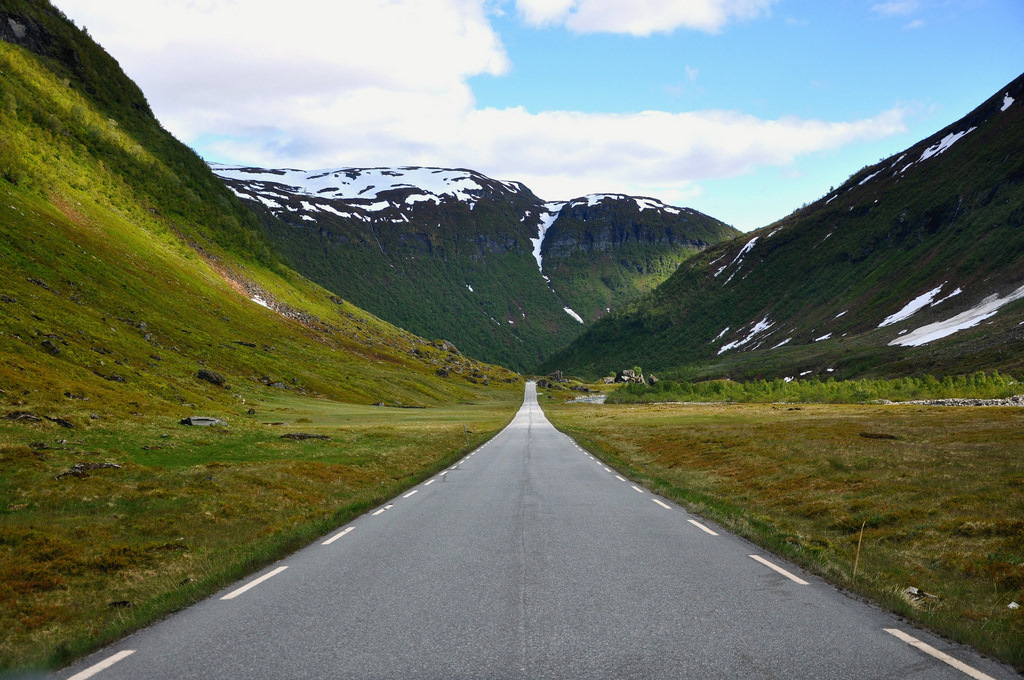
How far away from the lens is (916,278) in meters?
135

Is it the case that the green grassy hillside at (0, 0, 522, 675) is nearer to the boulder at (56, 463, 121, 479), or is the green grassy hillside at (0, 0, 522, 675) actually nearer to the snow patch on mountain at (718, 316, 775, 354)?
the boulder at (56, 463, 121, 479)

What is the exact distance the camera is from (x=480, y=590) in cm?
829

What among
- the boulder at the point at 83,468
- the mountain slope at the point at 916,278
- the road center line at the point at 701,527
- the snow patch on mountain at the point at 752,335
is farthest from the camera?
the snow patch on mountain at the point at 752,335

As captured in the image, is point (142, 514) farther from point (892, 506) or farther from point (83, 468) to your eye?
point (892, 506)

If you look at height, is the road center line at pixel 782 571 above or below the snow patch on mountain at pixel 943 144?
below

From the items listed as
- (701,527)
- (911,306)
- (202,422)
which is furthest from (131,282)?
(911,306)

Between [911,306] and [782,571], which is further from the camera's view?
[911,306]

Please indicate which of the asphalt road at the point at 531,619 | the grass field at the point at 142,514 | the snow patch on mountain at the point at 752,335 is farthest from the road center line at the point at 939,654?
the snow patch on mountain at the point at 752,335

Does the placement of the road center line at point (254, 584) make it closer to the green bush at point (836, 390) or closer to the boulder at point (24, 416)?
the boulder at point (24, 416)

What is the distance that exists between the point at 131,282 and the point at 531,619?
83.0m

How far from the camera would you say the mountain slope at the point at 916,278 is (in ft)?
324

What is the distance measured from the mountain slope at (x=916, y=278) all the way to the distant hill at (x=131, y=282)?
73812mm

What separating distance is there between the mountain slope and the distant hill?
7381 cm

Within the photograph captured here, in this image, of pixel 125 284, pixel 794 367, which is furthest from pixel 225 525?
pixel 794 367
